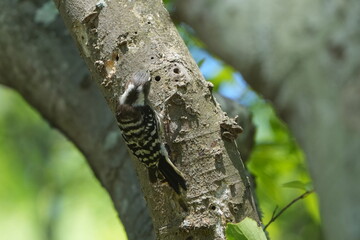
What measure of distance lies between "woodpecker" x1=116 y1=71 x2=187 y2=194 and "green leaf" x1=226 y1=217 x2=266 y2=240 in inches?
12.6

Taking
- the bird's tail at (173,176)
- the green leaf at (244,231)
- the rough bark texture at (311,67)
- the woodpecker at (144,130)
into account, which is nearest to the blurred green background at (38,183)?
the rough bark texture at (311,67)

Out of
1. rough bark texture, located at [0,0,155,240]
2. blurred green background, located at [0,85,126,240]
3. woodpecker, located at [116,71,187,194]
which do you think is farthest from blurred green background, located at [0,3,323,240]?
woodpecker, located at [116,71,187,194]

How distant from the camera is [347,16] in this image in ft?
18.6

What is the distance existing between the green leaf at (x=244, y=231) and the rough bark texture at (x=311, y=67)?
2218mm

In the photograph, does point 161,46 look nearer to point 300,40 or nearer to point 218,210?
point 218,210

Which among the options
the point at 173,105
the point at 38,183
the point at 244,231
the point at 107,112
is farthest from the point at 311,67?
the point at 38,183

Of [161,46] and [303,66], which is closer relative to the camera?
[161,46]

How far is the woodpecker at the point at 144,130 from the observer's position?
2.49 metres

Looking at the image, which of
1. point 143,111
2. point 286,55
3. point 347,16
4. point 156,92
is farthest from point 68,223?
point 156,92

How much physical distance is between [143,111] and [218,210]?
89 cm

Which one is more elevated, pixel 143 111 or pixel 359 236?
pixel 143 111

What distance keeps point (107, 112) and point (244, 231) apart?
6.85 ft

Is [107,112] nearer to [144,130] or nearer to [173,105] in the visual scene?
[144,130]

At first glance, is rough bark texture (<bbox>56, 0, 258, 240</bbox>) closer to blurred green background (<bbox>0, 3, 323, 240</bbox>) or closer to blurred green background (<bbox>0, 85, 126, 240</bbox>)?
blurred green background (<bbox>0, 3, 323, 240</bbox>)
